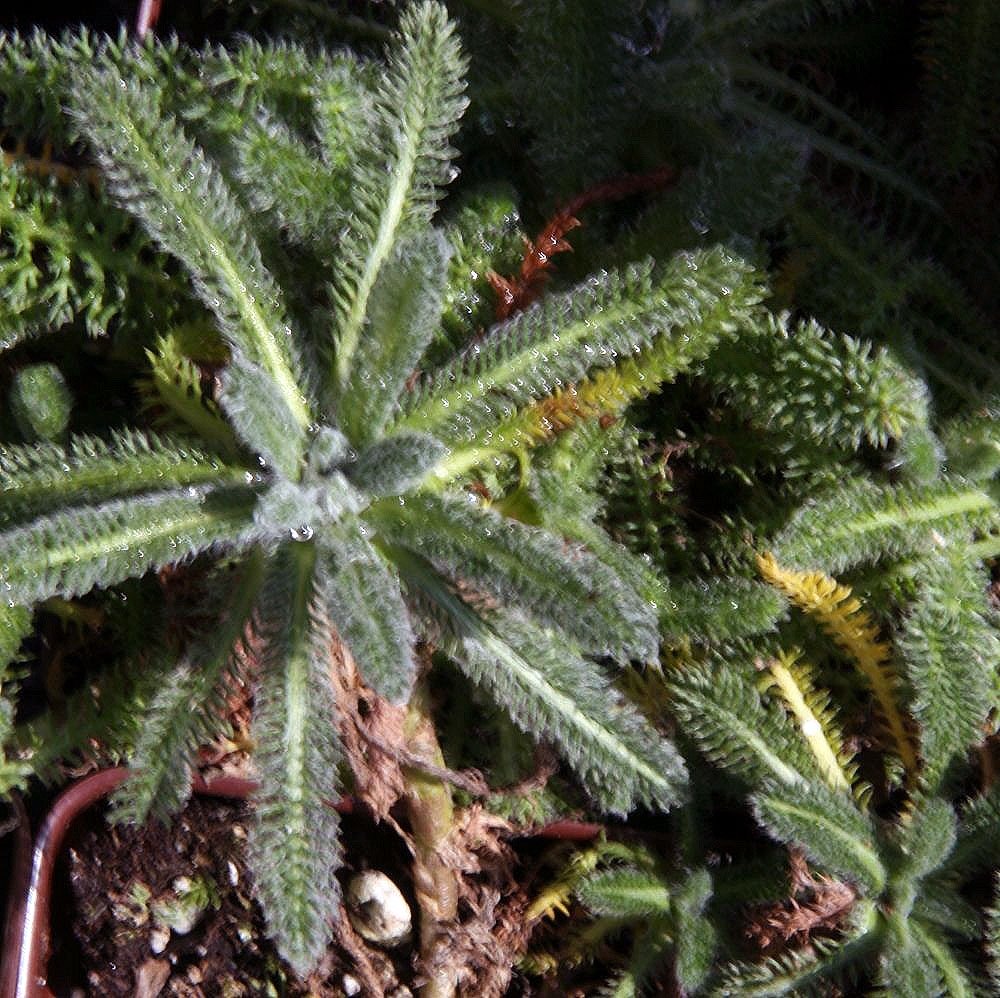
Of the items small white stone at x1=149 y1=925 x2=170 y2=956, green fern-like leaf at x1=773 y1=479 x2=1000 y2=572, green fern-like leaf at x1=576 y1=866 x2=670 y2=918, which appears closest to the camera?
green fern-like leaf at x1=773 y1=479 x2=1000 y2=572

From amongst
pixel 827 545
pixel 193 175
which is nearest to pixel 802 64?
pixel 827 545

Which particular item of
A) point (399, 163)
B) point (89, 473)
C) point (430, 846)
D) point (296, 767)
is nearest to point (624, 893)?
point (430, 846)

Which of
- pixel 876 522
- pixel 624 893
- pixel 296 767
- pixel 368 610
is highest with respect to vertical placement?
pixel 876 522

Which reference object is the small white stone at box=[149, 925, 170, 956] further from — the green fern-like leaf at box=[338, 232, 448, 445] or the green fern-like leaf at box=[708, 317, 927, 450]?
the green fern-like leaf at box=[708, 317, 927, 450]

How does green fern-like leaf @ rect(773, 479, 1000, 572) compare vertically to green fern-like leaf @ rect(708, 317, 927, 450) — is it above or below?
below

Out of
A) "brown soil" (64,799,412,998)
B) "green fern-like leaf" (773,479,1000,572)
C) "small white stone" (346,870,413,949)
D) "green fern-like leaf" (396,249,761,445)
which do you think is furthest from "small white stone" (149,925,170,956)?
"green fern-like leaf" (773,479,1000,572)

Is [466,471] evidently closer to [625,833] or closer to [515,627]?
[515,627]

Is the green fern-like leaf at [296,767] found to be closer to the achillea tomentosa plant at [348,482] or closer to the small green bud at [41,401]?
the achillea tomentosa plant at [348,482]

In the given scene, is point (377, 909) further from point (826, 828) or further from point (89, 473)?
point (89, 473)
